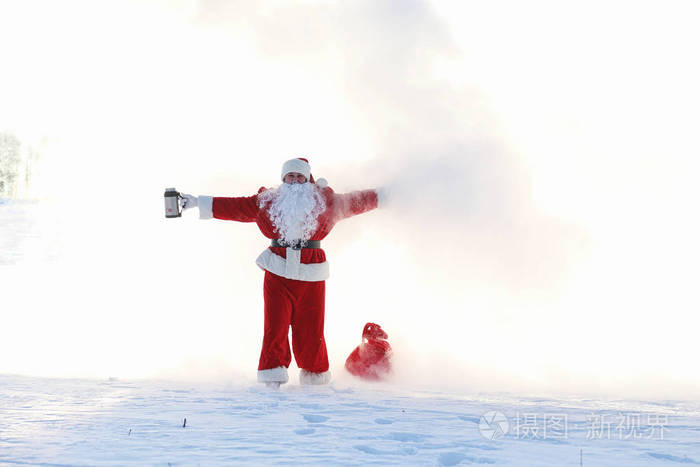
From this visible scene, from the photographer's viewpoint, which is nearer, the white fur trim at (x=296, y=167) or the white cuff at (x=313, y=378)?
the white cuff at (x=313, y=378)

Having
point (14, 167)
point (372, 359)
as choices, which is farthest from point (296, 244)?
point (14, 167)


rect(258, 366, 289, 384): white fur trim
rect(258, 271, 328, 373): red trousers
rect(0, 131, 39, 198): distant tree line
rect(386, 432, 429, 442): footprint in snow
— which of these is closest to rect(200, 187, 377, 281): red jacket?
rect(258, 271, 328, 373): red trousers

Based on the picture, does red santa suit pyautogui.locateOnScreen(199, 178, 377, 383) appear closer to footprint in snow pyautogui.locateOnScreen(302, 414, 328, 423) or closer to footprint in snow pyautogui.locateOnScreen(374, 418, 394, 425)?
footprint in snow pyautogui.locateOnScreen(302, 414, 328, 423)

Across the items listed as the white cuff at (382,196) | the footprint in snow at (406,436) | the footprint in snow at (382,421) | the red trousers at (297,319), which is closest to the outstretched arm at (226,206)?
the red trousers at (297,319)

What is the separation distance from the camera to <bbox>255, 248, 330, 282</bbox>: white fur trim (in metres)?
4.68

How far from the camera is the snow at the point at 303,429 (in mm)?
2520

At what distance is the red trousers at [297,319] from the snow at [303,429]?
22.1 inches

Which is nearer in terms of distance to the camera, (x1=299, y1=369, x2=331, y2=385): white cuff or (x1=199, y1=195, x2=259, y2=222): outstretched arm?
(x1=299, y1=369, x2=331, y2=385): white cuff

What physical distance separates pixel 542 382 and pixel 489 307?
1078 mm

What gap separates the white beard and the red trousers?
0.38m

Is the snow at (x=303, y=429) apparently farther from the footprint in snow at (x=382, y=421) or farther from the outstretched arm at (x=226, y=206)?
the outstretched arm at (x=226, y=206)

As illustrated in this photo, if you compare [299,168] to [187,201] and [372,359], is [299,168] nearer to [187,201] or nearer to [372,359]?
[187,201]

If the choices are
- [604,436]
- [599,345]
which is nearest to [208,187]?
[599,345]

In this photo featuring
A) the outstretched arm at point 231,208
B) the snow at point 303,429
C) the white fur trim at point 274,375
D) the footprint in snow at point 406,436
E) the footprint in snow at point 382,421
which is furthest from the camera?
the outstretched arm at point 231,208
